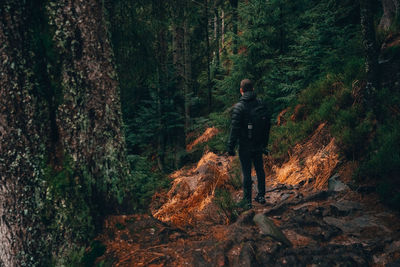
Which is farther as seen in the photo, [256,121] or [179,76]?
[179,76]

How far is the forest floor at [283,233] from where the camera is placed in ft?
9.57

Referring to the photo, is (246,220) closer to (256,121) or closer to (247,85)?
(256,121)

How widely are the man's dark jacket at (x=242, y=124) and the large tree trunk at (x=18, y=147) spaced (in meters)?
2.88

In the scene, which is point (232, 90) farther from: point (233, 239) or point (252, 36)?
point (233, 239)

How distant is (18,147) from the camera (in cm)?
303

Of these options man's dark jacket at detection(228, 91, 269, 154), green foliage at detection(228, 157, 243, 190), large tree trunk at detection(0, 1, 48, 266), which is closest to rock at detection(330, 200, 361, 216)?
man's dark jacket at detection(228, 91, 269, 154)

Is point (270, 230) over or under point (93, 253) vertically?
over

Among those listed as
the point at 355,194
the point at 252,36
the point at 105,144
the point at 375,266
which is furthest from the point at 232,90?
the point at 375,266

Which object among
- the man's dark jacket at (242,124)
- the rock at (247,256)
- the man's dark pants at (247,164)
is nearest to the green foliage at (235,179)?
the man's dark pants at (247,164)

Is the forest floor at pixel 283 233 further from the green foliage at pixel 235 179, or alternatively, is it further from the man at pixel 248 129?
the green foliage at pixel 235 179

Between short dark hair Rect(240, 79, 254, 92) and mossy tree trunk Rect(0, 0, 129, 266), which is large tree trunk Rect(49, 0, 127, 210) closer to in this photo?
mossy tree trunk Rect(0, 0, 129, 266)

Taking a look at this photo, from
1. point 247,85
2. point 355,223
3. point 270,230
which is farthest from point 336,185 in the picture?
point 247,85

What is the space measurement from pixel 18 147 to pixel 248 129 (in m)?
3.35

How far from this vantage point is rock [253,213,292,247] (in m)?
3.19
